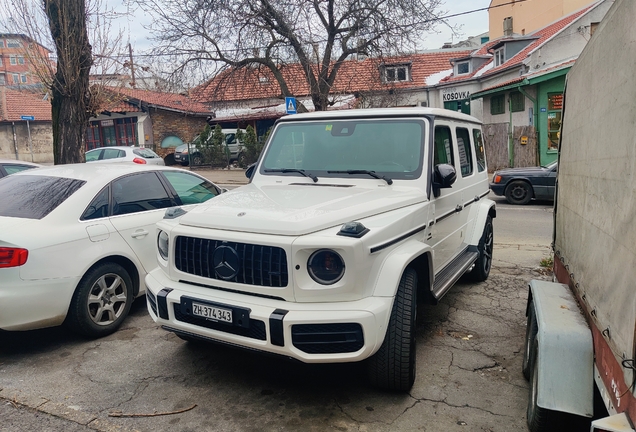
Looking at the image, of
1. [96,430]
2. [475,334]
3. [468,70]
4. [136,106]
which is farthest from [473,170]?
[136,106]

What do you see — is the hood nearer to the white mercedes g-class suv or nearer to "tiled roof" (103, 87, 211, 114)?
the white mercedes g-class suv

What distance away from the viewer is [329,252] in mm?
3199

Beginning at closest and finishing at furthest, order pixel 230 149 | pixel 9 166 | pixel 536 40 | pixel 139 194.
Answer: pixel 139 194 → pixel 9 166 → pixel 536 40 → pixel 230 149

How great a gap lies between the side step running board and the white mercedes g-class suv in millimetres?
25

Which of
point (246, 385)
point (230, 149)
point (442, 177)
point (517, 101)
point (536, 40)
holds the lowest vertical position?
point (246, 385)

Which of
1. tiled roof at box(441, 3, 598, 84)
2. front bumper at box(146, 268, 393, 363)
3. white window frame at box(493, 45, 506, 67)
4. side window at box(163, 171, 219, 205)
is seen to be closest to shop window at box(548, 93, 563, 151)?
tiled roof at box(441, 3, 598, 84)

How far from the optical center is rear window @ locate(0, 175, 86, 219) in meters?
4.57

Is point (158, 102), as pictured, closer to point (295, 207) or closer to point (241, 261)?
point (295, 207)

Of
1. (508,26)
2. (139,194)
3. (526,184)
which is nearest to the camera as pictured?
(139,194)

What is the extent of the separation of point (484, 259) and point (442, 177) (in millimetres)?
2427

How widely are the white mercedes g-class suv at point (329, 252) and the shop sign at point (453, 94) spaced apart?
25345 millimetres

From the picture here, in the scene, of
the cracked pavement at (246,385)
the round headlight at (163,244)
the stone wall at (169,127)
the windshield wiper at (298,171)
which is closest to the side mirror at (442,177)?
the windshield wiper at (298,171)

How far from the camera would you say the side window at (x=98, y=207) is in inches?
187

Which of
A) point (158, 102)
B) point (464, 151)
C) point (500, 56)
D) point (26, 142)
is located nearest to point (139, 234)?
point (464, 151)
